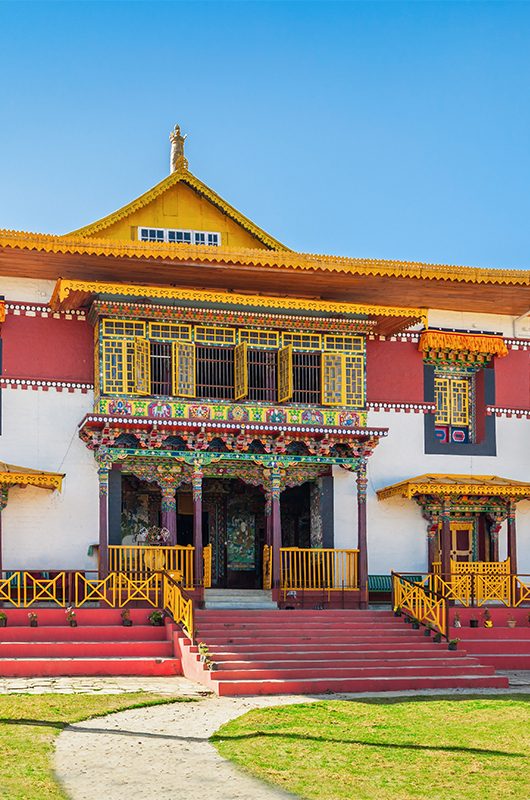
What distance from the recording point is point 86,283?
72.6ft

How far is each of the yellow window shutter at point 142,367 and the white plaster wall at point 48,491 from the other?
4.84 feet

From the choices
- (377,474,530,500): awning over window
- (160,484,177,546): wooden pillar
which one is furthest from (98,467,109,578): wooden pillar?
(377,474,530,500): awning over window

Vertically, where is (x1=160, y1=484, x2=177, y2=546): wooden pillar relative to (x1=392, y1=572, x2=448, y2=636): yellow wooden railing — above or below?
above

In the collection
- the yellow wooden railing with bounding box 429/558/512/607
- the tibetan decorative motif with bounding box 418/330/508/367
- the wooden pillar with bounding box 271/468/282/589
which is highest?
the tibetan decorative motif with bounding box 418/330/508/367

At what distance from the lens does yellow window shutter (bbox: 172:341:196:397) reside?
23141 millimetres

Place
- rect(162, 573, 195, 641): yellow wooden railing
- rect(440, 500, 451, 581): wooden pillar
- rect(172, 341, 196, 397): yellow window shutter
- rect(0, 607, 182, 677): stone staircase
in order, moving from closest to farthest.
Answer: rect(0, 607, 182, 677): stone staircase < rect(162, 573, 195, 641): yellow wooden railing < rect(172, 341, 196, 397): yellow window shutter < rect(440, 500, 451, 581): wooden pillar

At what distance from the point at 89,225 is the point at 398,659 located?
38.1ft

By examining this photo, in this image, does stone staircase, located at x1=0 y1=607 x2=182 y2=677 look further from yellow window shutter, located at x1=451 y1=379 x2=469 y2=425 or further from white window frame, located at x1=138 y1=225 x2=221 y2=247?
yellow window shutter, located at x1=451 y1=379 x2=469 y2=425

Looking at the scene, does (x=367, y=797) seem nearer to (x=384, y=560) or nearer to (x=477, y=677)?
(x=477, y=677)

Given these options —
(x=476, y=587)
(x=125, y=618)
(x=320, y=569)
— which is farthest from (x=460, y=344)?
(x=125, y=618)

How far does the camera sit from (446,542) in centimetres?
2436

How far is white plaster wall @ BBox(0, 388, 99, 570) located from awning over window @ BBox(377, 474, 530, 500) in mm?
6481

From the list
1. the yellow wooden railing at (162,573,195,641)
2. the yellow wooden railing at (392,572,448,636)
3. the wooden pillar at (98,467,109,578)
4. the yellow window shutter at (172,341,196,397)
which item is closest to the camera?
the yellow wooden railing at (162,573,195,641)

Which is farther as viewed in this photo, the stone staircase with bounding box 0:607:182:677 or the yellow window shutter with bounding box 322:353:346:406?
the yellow window shutter with bounding box 322:353:346:406
